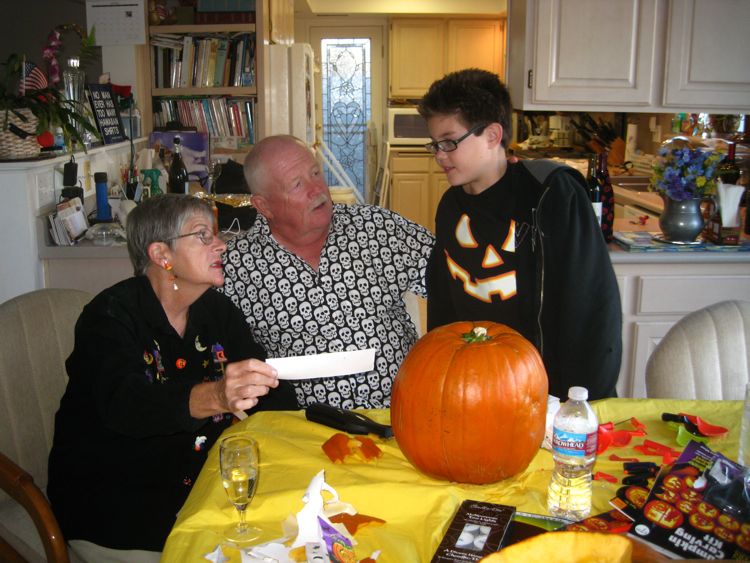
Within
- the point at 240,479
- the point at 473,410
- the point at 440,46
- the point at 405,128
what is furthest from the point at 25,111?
the point at 440,46

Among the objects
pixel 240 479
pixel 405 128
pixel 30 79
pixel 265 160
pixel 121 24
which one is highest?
pixel 121 24

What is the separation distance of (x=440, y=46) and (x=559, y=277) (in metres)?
5.56

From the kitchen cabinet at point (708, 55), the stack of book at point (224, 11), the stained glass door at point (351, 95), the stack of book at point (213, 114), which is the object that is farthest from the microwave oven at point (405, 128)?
the kitchen cabinet at point (708, 55)

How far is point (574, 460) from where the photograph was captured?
1.14m

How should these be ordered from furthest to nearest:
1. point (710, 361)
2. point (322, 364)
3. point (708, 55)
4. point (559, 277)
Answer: point (708, 55)
point (559, 277)
point (710, 361)
point (322, 364)

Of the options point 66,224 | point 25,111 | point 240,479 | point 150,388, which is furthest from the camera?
point 66,224

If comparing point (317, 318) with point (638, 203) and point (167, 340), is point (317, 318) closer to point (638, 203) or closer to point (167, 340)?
point (167, 340)

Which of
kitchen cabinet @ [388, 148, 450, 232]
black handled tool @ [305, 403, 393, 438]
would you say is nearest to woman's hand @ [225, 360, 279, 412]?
black handled tool @ [305, 403, 393, 438]

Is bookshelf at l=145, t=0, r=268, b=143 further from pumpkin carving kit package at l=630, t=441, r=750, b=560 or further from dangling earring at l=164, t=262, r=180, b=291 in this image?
pumpkin carving kit package at l=630, t=441, r=750, b=560

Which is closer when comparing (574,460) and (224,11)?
(574,460)

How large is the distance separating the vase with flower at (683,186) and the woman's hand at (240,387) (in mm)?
2130

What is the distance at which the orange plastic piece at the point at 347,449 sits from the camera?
4.18 ft

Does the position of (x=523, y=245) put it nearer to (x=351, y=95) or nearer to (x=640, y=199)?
(x=640, y=199)

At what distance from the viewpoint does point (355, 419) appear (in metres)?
1.40
